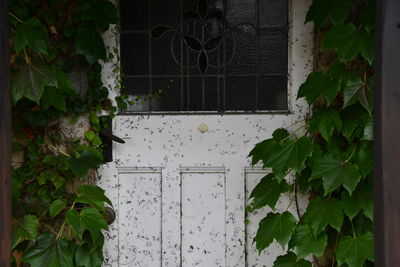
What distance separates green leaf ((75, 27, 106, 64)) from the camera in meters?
1.79

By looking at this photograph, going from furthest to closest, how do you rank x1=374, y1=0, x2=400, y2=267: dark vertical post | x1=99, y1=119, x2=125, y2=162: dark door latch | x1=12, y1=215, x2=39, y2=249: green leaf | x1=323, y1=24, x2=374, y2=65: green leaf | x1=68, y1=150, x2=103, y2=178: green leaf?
x1=99, y1=119, x2=125, y2=162: dark door latch → x1=68, y1=150, x2=103, y2=178: green leaf → x1=12, y1=215, x2=39, y2=249: green leaf → x1=323, y1=24, x2=374, y2=65: green leaf → x1=374, y1=0, x2=400, y2=267: dark vertical post

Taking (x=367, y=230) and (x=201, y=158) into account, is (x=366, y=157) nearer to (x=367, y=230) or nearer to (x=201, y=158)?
(x=367, y=230)

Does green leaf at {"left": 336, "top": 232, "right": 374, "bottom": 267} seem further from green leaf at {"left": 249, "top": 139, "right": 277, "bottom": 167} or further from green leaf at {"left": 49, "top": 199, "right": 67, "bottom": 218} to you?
green leaf at {"left": 49, "top": 199, "right": 67, "bottom": 218}

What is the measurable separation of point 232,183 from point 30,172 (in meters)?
0.78

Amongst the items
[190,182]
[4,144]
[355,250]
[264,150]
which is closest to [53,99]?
[4,144]

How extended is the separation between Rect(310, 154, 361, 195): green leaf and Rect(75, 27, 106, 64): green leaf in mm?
877

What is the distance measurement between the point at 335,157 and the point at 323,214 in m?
0.20

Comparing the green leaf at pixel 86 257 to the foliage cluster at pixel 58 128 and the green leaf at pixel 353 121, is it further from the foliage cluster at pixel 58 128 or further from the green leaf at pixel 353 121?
the green leaf at pixel 353 121

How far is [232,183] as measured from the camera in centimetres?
194

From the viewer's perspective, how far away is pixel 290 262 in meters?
1.75

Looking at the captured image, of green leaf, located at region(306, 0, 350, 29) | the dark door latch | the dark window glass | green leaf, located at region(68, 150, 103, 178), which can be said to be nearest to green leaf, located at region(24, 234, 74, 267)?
green leaf, located at region(68, 150, 103, 178)

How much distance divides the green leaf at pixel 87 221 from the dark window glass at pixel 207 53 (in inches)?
20.0

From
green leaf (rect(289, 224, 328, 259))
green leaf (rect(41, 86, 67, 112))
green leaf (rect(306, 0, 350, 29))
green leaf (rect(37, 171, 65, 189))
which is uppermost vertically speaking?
green leaf (rect(306, 0, 350, 29))

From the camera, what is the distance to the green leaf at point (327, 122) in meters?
1.66
